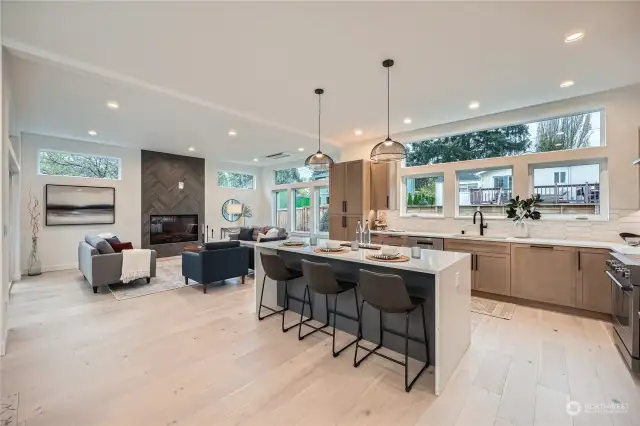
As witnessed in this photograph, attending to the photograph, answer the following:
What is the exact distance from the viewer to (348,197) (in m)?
6.31

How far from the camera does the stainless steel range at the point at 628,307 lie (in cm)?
241

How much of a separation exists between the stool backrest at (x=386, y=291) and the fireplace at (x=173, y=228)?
7235mm

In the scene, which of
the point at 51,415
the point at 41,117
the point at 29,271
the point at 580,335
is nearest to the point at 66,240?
the point at 29,271

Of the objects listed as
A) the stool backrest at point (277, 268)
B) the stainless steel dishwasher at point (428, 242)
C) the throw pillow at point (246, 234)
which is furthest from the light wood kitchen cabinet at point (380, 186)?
the throw pillow at point (246, 234)

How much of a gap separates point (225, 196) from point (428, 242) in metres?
6.85

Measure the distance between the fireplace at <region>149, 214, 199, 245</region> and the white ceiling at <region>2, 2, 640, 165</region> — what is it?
339 cm

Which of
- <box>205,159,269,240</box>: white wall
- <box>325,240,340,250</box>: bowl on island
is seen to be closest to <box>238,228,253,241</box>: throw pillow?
<box>205,159,269,240</box>: white wall

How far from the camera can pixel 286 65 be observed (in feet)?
10.7

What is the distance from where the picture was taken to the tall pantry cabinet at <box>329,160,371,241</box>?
610cm

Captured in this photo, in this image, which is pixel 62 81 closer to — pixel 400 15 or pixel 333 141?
pixel 400 15

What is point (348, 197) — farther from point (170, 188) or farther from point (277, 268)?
point (170, 188)

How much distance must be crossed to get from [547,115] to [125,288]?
7.48 m

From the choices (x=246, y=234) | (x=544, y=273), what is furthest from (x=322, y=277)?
(x=246, y=234)

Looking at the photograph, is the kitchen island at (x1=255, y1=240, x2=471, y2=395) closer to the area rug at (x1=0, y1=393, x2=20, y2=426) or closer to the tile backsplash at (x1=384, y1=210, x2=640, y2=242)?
the area rug at (x1=0, y1=393, x2=20, y2=426)
